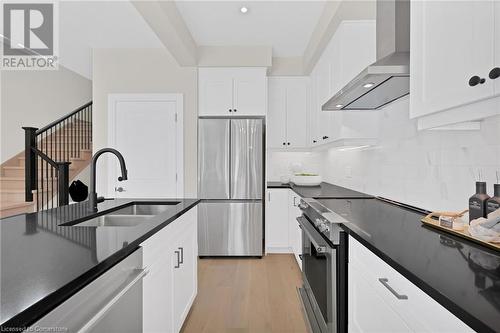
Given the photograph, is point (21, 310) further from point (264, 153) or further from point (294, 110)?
point (294, 110)

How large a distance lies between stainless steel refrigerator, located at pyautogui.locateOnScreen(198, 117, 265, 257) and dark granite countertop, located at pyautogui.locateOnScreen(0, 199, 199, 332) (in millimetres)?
2278

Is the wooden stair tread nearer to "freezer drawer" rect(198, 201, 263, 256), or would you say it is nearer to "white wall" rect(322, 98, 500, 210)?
"freezer drawer" rect(198, 201, 263, 256)

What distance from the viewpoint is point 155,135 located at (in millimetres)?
3936

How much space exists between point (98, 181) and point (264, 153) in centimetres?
235

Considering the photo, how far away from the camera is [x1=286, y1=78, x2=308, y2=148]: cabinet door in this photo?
4277 millimetres

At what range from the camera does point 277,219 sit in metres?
3.99

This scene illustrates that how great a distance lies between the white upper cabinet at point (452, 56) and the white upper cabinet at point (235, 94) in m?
2.65

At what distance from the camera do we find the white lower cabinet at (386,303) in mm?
765

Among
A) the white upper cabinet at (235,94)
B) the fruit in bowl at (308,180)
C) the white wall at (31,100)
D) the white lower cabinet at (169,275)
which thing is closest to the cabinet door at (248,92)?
the white upper cabinet at (235,94)

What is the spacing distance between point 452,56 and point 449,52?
0.09 ft

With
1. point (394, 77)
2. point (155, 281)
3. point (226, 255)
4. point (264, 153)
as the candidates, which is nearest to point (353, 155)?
point (264, 153)

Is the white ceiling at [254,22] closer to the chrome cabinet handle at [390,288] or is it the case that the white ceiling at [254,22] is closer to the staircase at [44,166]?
the staircase at [44,166]

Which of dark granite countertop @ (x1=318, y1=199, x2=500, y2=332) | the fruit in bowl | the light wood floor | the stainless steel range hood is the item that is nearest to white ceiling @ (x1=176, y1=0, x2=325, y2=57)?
the stainless steel range hood

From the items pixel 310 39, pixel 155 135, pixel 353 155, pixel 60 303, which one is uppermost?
pixel 310 39
